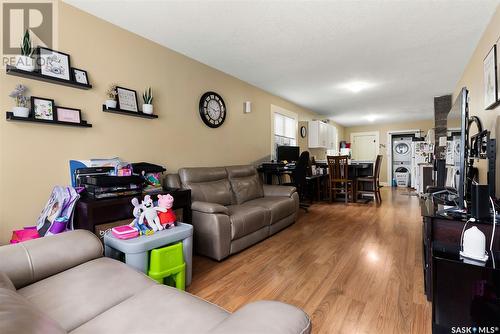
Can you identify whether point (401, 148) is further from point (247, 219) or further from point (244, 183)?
point (247, 219)

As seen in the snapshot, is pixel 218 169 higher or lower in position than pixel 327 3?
lower

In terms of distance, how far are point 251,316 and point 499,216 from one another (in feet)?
5.12

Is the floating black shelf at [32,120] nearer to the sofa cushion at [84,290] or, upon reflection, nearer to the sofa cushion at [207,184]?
the sofa cushion at [207,184]

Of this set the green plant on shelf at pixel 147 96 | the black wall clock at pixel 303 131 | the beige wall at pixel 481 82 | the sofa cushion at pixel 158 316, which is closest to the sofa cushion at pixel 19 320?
the sofa cushion at pixel 158 316

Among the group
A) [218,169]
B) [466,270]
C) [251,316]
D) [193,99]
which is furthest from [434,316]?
[193,99]

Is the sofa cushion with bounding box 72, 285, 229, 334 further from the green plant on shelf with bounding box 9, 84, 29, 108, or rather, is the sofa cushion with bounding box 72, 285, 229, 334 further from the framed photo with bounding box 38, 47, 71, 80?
A: the framed photo with bounding box 38, 47, 71, 80

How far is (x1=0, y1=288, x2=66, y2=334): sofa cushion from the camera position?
1.78 ft

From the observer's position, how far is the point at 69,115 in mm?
2064

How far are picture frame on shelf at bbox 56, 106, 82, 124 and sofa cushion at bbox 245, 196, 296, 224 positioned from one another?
6.80 ft

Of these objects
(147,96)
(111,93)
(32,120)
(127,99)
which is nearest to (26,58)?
(32,120)

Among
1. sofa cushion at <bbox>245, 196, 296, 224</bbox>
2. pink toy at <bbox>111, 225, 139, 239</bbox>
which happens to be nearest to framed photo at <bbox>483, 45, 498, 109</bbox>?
sofa cushion at <bbox>245, 196, 296, 224</bbox>

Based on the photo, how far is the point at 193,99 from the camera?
3.22 m

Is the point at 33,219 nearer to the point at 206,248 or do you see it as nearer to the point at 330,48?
the point at 206,248

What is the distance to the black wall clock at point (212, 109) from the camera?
10.9ft
